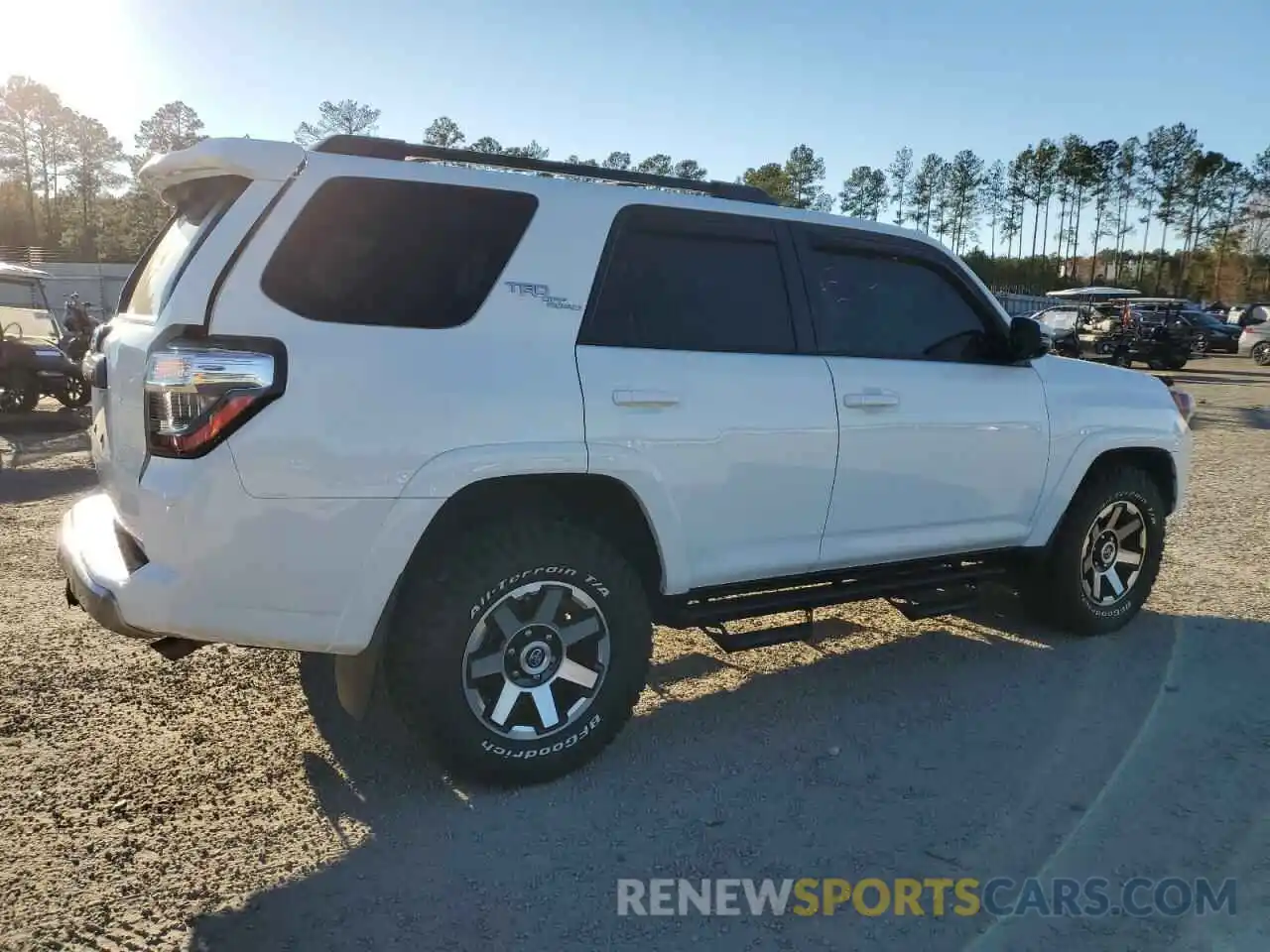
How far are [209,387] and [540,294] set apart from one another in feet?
3.56

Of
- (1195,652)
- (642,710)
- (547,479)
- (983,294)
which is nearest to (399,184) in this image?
(547,479)

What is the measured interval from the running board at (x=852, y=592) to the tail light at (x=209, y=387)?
1.68 metres

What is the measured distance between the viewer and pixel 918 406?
165 inches

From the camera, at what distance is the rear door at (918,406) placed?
13.3 feet

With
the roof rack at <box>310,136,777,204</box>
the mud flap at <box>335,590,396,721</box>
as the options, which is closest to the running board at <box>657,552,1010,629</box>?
the mud flap at <box>335,590,396,721</box>

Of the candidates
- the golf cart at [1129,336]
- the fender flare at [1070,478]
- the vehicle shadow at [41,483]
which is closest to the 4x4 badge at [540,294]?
the fender flare at [1070,478]

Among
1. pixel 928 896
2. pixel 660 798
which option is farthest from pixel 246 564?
pixel 928 896

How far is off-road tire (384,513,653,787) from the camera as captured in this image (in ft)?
10.3

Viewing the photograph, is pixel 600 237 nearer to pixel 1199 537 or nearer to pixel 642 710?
pixel 642 710

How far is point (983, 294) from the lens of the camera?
4.57 m

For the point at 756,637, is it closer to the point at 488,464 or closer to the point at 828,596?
the point at 828,596

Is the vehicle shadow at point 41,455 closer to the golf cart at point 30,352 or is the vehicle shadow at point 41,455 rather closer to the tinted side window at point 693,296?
the golf cart at point 30,352

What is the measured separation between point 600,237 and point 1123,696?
3.00 m

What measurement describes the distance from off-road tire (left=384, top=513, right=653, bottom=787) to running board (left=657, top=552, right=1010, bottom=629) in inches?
13.2
